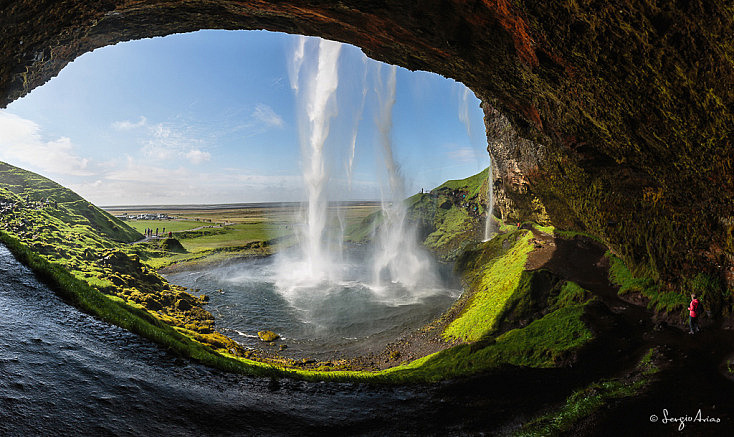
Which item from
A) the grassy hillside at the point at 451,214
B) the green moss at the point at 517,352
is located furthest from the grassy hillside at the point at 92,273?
the grassy hillside at the point at 451,214

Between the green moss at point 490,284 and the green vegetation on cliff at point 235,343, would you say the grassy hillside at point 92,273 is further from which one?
the green moss at point 490,284

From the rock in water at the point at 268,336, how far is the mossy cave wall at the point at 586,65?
1724 cm

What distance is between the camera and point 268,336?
19.8m

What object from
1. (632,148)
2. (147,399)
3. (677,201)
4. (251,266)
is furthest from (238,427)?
(251,266)

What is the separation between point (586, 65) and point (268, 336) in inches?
863

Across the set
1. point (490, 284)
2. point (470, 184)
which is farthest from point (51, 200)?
point (470, 184)

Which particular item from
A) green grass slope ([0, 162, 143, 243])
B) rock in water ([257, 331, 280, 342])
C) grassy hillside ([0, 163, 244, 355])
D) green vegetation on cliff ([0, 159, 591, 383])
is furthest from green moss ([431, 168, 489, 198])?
green grass slope ([0, 162, 143, 243])

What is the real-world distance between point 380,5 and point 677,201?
1543cm

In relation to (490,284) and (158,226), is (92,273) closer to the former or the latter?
(490,284)

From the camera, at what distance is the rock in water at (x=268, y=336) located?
64.4ft

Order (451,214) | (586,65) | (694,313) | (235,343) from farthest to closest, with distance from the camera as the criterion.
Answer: (451,214) → (235,343) → (694,313) → (586,65)

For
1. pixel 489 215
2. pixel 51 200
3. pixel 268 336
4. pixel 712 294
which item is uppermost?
pixel 489 215

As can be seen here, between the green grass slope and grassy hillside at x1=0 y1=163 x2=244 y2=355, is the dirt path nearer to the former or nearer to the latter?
grassy hillside at x1=0 y1=163 x2=244 y2=355

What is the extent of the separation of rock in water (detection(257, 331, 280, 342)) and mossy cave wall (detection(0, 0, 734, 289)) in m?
17.2
